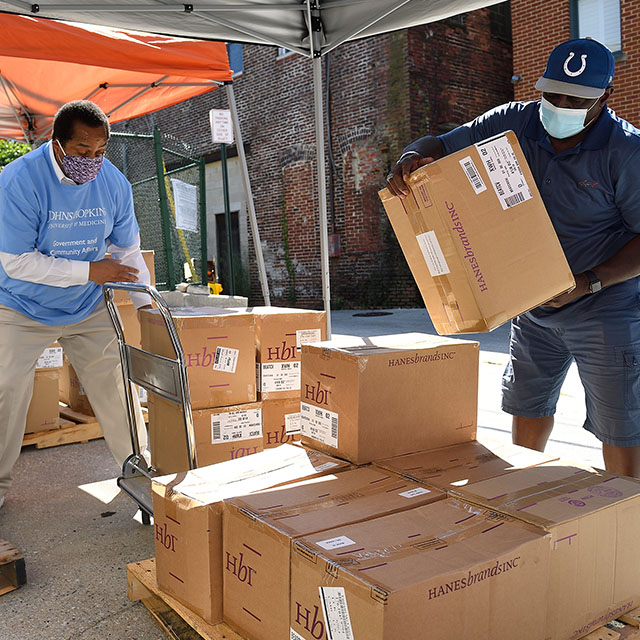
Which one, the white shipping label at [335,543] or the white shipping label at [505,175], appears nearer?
the white shipping label at [335,543]

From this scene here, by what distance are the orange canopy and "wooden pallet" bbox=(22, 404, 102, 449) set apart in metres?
2.39

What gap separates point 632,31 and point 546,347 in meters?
9.55

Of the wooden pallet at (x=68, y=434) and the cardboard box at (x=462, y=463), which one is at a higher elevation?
the cardboard box at (x=462, y=463)

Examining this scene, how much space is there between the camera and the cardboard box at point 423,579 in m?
1.37

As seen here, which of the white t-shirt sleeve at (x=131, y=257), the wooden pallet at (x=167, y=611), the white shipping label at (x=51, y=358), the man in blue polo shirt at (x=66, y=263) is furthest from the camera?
the white shipping label at (x=51, y=358)

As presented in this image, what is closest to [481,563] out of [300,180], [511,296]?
[511,296]

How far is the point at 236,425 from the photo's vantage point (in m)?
3.11

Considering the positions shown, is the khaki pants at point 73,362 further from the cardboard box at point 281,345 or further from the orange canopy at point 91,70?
the orange canopy at point 91,70

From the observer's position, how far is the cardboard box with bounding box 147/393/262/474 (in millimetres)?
2963

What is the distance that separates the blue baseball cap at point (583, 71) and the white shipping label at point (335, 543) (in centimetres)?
161

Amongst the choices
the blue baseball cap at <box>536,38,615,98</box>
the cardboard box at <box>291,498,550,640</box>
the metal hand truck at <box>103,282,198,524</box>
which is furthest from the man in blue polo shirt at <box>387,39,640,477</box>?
the metal hand truck at <box>103,282,198,524</box>

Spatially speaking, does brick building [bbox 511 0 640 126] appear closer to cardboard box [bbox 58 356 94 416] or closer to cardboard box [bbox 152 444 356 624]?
cardboard box [bbox 58 356 94 416]

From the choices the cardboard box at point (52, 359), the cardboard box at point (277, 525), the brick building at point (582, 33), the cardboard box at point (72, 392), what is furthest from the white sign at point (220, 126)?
the cardboard box at point (277, 525)

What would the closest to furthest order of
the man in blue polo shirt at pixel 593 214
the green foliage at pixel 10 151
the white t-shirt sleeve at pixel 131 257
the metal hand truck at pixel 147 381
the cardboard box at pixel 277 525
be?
the cardboard box at pixel 277 525 → the man in blue polo shirt at pixel 593 214 → the metal hand truck at pixel 147 381 → the white t-shirt sleeve at pixel 131 257 → the green foliage at pixel 10 151
